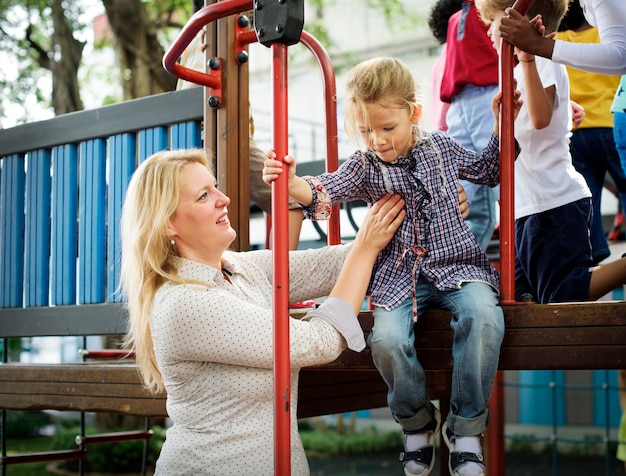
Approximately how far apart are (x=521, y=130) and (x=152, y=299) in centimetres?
125

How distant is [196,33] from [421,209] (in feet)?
2.88

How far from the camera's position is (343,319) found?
6.83 ft

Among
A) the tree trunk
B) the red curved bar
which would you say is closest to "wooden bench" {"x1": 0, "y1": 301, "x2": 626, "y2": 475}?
the red curved bar

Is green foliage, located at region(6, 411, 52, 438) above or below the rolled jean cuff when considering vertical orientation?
below

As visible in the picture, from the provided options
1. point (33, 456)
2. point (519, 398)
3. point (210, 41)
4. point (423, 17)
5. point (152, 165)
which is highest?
point (423, 17)

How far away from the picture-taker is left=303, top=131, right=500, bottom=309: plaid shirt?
88.7 inches

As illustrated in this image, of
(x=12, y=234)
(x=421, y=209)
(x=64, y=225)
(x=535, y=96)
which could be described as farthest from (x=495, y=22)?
(x=12, y=234)

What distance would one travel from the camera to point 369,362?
2348 mm

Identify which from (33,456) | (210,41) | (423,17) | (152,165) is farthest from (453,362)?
(423,17)

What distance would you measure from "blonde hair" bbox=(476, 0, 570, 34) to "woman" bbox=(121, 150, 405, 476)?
714 millimetres

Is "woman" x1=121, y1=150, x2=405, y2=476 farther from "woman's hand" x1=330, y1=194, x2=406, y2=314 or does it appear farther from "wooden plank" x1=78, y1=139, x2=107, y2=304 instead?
"wooden plank" x1=78, y1=139, x2=107, y2=304

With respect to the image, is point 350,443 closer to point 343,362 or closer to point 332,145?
point 332,145

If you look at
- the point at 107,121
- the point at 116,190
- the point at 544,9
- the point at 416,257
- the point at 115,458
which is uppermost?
the point at 544,9

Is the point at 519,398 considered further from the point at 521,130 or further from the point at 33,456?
the point at 521,130
